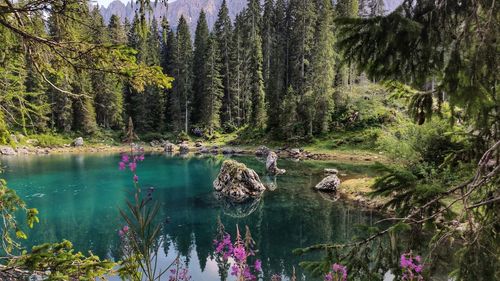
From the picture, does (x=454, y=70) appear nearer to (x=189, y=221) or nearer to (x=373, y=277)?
(x=373, y=277)

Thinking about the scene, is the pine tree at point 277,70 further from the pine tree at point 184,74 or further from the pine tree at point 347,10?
the pine tree at point 184,74

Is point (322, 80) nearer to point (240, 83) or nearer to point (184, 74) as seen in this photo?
point (240, 83)

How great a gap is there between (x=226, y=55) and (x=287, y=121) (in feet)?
77.9

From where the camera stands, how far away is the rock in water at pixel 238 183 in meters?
27.5

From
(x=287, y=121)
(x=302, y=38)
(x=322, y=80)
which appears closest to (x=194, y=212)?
(x=287, y=121)

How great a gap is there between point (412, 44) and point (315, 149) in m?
45.9

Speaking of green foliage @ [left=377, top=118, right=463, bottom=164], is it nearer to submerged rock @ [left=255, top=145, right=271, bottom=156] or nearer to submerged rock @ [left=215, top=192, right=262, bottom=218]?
submerged rock @ [left=215, top=192, right=262, bottom=218]

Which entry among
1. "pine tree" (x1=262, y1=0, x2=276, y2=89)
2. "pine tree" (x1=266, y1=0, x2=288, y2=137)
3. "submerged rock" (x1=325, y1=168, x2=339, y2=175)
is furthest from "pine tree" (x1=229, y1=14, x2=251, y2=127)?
"submerged rock" (x1=325, y1=168, x2=339, y2=175)

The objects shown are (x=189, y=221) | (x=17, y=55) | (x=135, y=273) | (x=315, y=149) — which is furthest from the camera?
(x=315, y=149)

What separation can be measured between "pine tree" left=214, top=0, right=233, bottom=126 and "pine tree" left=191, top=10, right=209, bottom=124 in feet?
9.90

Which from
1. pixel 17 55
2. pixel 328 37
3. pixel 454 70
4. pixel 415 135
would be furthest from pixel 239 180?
pixel 328 37

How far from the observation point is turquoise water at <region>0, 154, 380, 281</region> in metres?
17.3

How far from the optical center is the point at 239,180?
28094 millimetres

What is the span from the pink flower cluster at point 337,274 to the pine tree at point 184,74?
63.9 m
